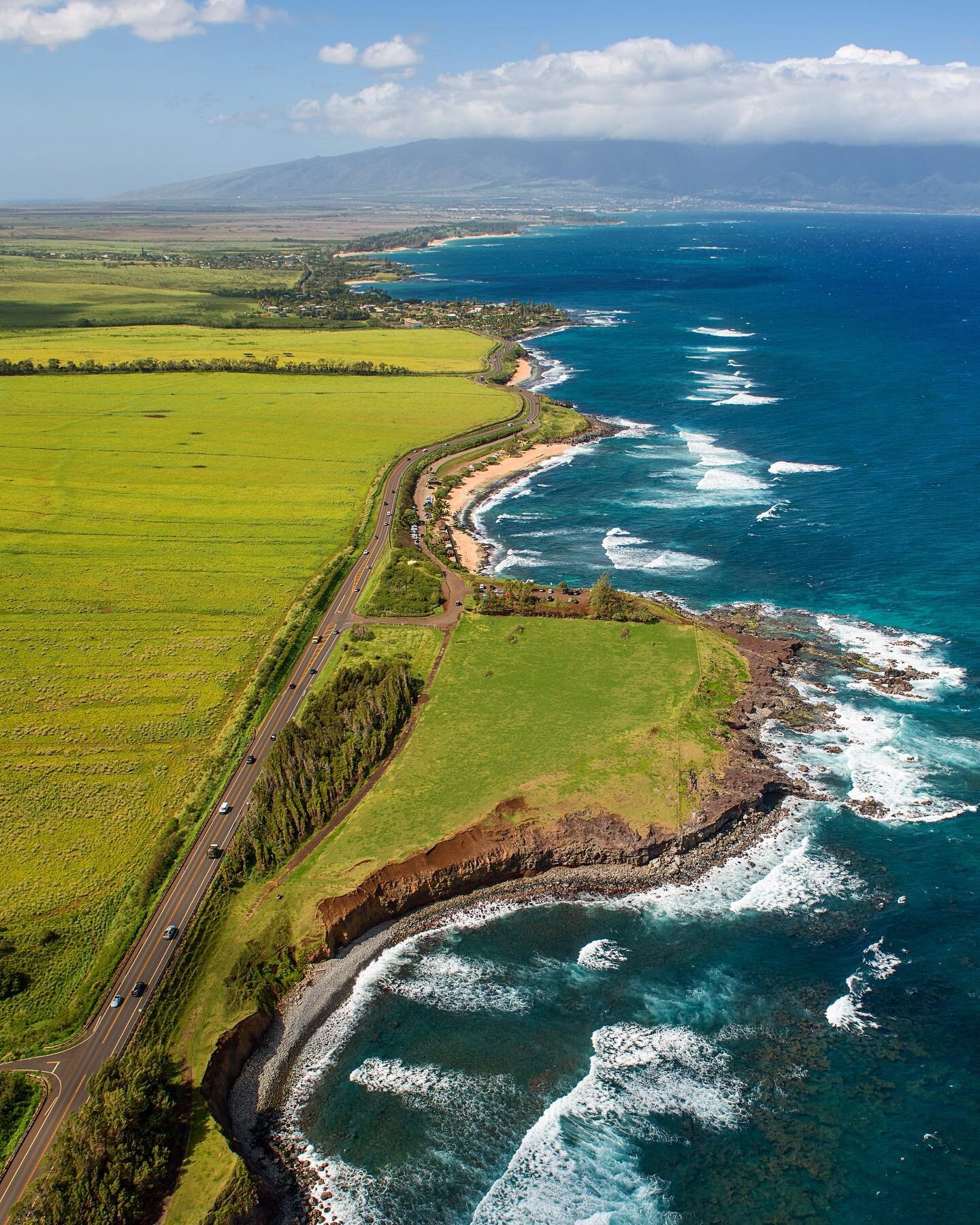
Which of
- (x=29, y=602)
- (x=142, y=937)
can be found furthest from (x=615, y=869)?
(x=29, y=602)

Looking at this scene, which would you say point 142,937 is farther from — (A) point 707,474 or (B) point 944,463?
(B) point 944,463

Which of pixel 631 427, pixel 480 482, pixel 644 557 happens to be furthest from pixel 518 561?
pixel 631 427

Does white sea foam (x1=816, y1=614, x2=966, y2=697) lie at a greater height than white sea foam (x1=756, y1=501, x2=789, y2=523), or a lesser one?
lesser

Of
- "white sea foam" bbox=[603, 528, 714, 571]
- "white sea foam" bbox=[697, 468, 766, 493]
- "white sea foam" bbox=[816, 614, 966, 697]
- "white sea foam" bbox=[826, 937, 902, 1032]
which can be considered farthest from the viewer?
"white sea foam" bbox=[697, 468, 766, 493]

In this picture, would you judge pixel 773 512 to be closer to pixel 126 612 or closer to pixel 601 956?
pixel 601 956

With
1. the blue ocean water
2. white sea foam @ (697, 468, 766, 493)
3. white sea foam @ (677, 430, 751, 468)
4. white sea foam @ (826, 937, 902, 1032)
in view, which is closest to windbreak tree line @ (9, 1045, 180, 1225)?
the blue ocean water

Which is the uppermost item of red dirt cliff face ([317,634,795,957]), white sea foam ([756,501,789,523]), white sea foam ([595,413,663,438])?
white sea foam ([595,413,663,438])

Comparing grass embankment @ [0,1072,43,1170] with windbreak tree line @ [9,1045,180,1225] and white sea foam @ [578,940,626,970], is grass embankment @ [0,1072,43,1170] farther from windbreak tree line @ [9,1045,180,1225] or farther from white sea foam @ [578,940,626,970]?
white sea foam @ [578,940,626,970]
